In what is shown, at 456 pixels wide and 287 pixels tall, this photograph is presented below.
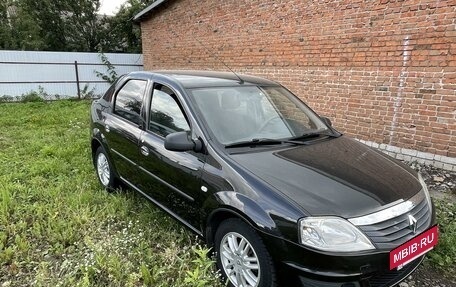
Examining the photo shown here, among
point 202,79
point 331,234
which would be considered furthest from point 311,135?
point 331,234

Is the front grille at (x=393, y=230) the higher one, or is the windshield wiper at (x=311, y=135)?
the windshield wiper at (x=311, y=135)

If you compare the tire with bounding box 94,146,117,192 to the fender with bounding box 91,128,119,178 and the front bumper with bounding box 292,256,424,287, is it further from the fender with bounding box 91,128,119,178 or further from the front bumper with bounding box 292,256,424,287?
the front bumper with bounding box 292,256,424,287

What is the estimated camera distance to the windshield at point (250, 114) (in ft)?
9.18

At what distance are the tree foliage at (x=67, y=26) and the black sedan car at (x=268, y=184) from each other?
16498 mm

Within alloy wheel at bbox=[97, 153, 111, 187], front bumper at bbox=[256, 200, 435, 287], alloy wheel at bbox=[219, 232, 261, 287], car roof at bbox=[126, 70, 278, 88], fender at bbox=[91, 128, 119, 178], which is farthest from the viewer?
alloy wheel at bbox=[97, 153, 111, 187]

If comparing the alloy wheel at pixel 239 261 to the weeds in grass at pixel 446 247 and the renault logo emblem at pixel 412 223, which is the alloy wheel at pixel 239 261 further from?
the weeds in grass at pixel 446 247

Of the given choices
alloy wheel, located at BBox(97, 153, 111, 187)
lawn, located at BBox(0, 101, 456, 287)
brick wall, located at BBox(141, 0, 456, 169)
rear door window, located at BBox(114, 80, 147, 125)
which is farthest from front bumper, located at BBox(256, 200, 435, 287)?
brick wall, located at BBox(141, 0, 456, 169)

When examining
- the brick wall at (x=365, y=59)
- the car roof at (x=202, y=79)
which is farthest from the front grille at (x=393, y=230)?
the brick wall at (x=365, y=59)

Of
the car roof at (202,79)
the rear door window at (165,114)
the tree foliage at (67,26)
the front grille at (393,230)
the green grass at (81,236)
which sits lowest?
the green grass at (81,236)

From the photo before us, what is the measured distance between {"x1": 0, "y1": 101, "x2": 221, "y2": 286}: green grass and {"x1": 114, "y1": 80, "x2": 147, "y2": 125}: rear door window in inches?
39.0

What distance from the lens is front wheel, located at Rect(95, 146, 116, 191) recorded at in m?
4.17

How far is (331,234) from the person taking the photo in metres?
1.98

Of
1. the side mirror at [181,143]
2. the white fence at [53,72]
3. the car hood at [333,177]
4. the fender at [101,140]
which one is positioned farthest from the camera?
the white fence at [53,72]

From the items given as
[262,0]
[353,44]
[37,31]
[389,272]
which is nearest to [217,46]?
[262,0]
